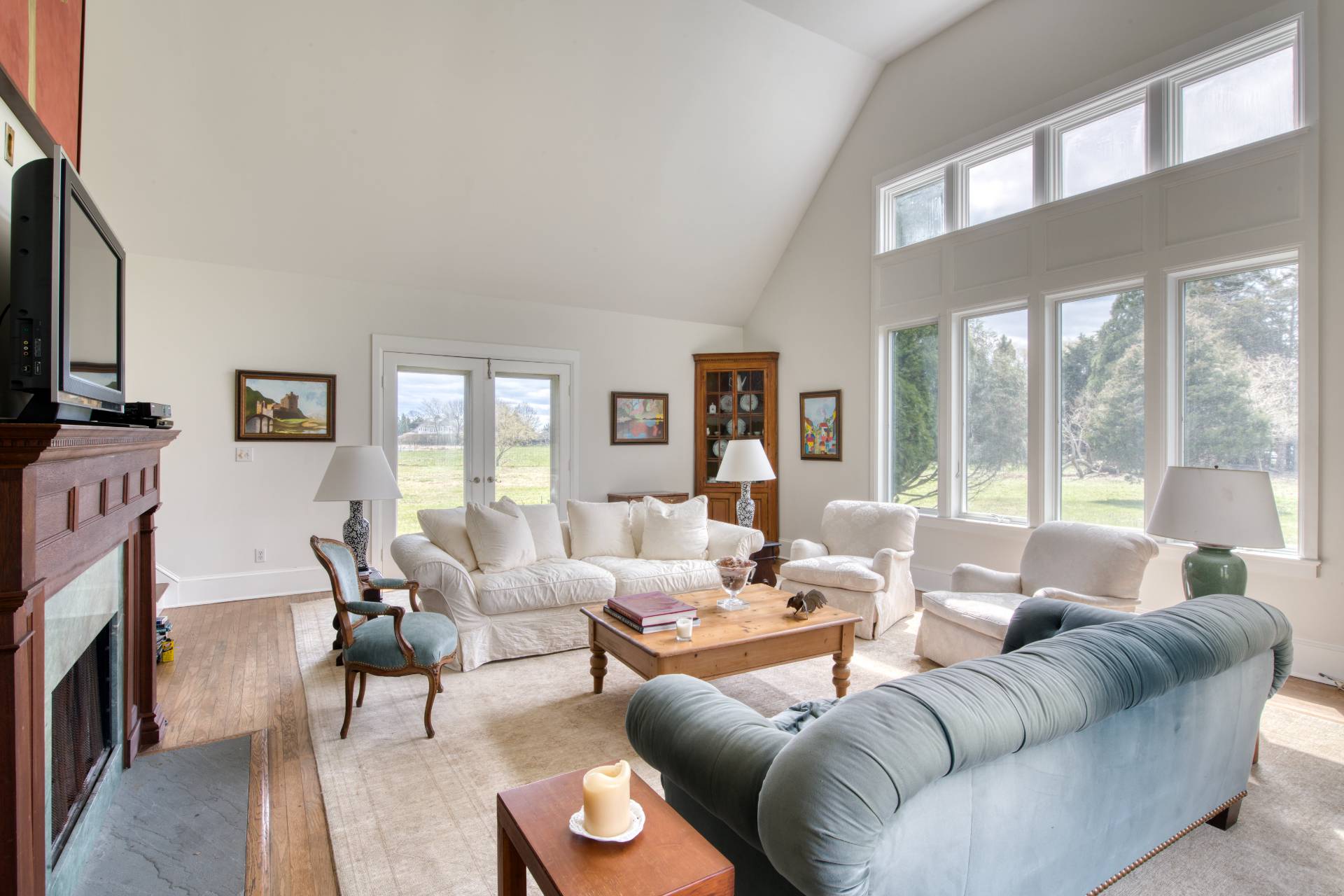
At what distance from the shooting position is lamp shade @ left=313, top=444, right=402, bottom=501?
366 centimetres

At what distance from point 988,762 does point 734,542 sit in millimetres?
3468

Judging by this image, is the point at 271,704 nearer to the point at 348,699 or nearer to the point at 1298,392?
the point at 348,699

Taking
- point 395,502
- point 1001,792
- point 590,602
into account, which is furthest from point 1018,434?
point 395,502

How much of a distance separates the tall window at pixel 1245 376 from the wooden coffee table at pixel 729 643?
259 centimetres

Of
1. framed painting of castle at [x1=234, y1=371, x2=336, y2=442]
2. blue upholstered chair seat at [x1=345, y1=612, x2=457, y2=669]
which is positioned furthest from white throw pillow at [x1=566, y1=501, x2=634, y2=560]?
framed painting of castle at [x1=234, y1=371, x2=336, y2=442]

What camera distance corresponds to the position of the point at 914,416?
5777mm

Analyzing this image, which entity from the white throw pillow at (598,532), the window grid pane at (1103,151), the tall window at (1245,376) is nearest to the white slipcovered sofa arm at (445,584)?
the white throw pillow at (598,532)

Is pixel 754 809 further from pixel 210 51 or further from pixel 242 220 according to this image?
pixel 242 220

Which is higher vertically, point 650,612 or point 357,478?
point 357,478

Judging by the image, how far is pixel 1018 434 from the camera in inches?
197

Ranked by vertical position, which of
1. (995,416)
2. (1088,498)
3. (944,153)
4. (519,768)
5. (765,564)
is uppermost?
(944,153)

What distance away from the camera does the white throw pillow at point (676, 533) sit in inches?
182

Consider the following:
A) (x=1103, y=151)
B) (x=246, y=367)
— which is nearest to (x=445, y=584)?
(x=246, y=367)

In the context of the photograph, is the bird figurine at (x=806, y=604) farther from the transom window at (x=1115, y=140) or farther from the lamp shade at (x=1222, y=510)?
the transom window at (x=1115, y=140)
